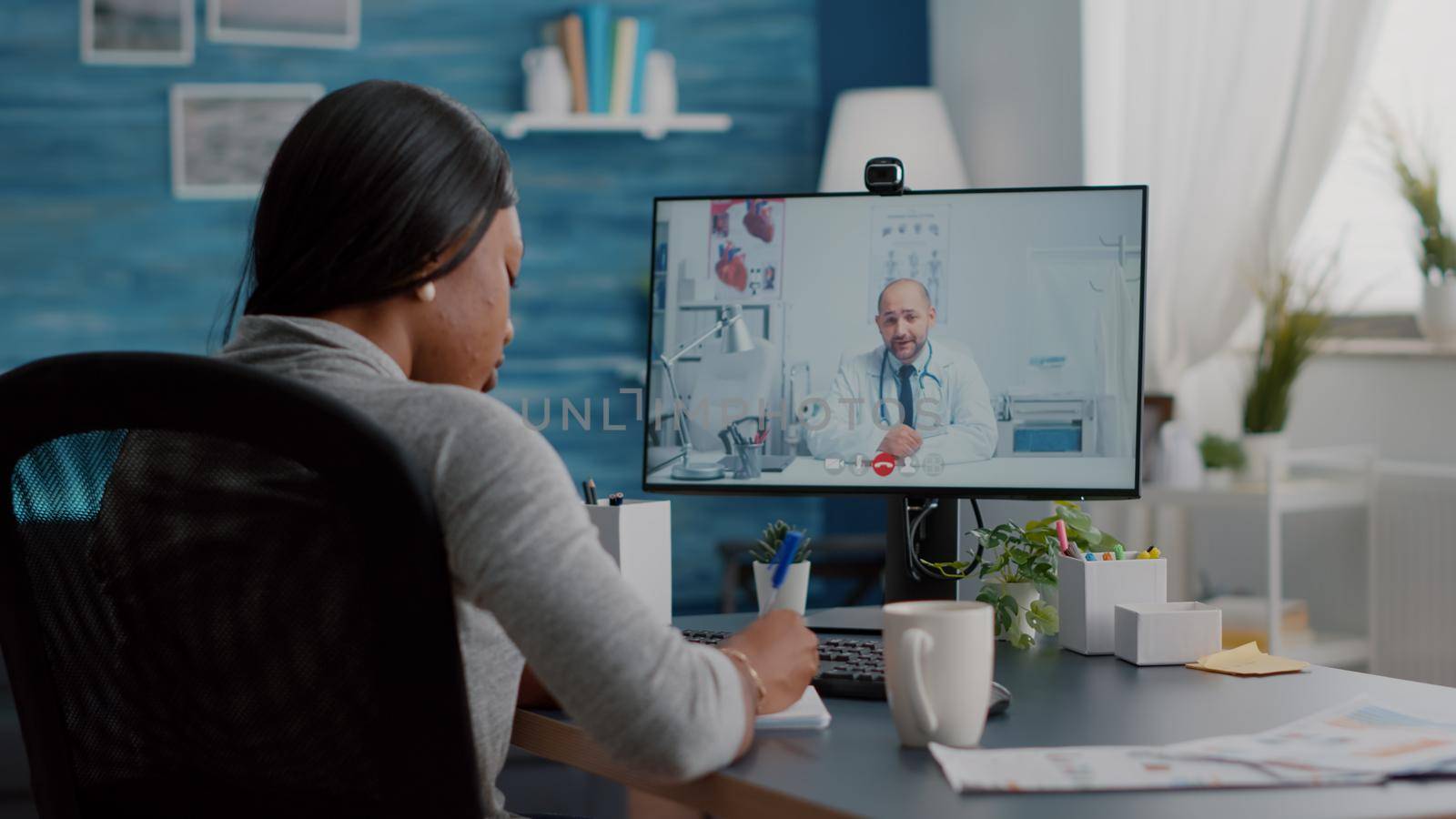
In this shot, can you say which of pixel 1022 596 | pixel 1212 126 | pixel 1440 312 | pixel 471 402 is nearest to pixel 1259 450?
pixel 1440 312

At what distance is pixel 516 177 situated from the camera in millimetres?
3959

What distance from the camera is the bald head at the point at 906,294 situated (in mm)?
1510

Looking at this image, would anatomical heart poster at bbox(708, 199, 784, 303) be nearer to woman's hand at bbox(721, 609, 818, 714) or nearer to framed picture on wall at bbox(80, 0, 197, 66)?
woman's hand at bbox(721, 609, 818, 714)

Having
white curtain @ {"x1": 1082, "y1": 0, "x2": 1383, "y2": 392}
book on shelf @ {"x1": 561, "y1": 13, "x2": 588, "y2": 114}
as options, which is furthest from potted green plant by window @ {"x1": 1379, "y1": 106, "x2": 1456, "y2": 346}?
book on shelf @ {"x1": 561, "y1": 13, "x2": 588, "y2": 114}

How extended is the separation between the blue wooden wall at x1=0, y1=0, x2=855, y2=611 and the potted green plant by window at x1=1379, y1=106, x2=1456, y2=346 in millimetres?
1701

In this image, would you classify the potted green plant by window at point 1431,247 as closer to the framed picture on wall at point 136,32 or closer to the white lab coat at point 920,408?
the white lab coat at point 920,408

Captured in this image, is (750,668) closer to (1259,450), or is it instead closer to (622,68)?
(1259,450)

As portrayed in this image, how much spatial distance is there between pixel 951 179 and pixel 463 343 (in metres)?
2.69

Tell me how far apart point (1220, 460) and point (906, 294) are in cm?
168

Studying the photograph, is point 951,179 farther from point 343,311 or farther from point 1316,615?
point 343,311

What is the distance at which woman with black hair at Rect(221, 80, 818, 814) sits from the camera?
851mm

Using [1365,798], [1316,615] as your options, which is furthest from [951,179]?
[1365,798]

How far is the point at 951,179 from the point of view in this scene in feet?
11.9

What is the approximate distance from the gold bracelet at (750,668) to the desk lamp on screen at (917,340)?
45 centimetres
